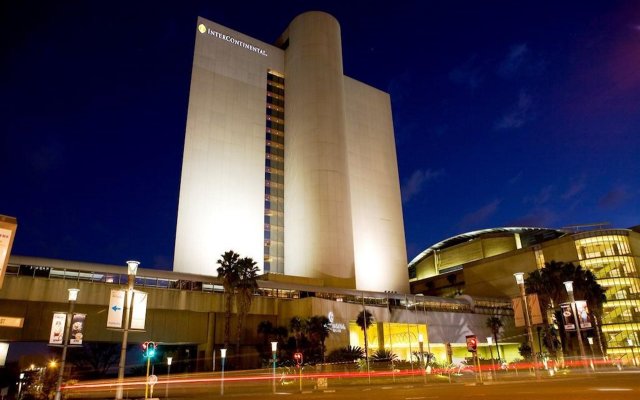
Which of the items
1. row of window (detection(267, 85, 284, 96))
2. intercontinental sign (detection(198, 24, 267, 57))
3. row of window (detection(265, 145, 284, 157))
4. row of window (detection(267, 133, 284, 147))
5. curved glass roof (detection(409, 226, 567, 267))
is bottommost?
curved glass roof (detection(409, 226, 567, 267))

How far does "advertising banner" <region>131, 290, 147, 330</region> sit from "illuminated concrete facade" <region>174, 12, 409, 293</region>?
59.1 meters

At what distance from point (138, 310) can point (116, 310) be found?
987 millimetres

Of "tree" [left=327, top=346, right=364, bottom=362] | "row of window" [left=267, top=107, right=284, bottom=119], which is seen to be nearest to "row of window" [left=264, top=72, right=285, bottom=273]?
"row of window" [left=267, top=107, right=284, bottom=119]

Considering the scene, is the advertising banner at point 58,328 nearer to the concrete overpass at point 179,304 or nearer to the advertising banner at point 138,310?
the advertising banner at point 138,310

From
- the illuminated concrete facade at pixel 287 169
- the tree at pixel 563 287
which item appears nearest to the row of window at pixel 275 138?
the illuminated concrete facade at pixel 287 169

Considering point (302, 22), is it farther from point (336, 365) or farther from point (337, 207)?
point (336, 365)

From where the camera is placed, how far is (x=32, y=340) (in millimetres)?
52312

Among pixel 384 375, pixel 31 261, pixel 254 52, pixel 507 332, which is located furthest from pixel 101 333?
pixel 507 332

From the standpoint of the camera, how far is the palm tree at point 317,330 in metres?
58.1

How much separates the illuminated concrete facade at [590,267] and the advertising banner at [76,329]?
77.6 meters

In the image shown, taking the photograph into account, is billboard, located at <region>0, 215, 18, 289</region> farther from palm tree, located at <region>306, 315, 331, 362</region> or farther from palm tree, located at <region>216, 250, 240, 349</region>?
palm tree, located at <region>306, 315, 331, 362</region>

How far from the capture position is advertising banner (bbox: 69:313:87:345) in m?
24.1

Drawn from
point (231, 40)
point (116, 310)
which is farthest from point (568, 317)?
point (231, 40)

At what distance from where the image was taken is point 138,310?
21984 millimetres
